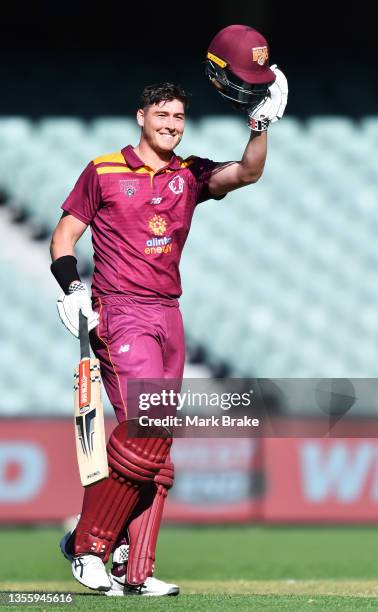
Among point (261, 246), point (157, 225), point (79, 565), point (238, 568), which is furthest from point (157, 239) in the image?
point (261, 246)

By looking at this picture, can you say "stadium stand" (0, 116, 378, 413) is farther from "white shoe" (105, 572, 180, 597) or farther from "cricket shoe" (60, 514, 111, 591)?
"cricket shoe" (60, 514, 111, 591)

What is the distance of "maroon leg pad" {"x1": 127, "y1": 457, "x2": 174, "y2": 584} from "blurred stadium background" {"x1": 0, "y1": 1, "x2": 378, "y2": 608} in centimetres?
594

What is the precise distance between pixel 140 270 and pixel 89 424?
2.03 ft

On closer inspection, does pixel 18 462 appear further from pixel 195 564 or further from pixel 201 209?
pixel 201 209

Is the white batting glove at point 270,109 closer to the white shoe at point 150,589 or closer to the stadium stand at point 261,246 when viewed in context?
the white shoe at point 150,589

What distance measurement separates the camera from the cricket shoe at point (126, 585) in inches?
178

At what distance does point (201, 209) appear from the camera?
465 inches

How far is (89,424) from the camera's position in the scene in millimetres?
4395

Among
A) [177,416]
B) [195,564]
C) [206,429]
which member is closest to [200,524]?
[195,564]

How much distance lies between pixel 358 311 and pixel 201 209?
1764mm

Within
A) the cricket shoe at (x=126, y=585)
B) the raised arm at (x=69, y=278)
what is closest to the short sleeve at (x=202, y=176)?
the raised arm at (x=69, y=278)

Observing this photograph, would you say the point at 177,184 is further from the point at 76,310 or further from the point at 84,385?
the point at 84,385

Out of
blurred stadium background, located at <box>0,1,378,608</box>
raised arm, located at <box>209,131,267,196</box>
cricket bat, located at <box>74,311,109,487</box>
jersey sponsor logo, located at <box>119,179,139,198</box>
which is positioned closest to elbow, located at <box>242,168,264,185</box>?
raised arm, located at <box>209,131,267,196</box>

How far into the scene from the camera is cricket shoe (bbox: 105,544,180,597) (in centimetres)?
453
